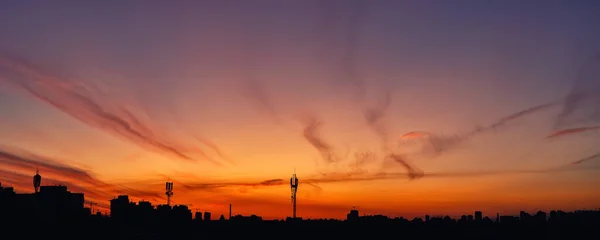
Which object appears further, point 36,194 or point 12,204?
point 36,194

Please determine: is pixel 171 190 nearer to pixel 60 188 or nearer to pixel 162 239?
pixel 162 239

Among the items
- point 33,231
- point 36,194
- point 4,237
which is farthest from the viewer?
point 36,194

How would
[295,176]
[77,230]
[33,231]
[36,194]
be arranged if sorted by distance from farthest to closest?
[36,194]
[295,176]
[77,230]
[33,231]

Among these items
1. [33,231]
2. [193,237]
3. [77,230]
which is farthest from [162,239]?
[33,231]

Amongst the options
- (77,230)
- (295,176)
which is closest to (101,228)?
(77,230)

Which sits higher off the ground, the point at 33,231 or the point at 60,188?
the point at 60,188

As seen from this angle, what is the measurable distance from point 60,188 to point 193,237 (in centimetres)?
4922

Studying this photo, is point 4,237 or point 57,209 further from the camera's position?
point 57,209

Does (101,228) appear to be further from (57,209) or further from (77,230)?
(57,209)

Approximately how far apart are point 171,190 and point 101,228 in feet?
77.3

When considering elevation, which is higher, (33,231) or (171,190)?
(171,190)

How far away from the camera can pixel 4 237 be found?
5428 inches

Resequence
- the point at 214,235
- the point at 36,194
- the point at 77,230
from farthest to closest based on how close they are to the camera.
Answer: the point at 214,235 < the point at 36,194 < the point at 77,230

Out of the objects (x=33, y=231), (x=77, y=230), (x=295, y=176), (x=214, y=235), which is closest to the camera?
(x=33, y=231)
